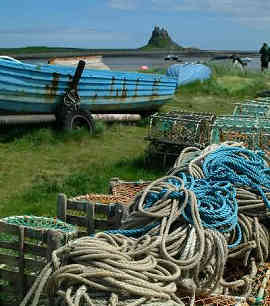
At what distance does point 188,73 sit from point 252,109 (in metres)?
10.2

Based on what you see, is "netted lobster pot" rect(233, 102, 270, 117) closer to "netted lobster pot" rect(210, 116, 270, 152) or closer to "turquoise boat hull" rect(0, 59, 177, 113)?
"netted lobster pot" rect(210, 116, 270, 152)

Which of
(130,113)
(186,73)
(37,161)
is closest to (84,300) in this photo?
(37,161)

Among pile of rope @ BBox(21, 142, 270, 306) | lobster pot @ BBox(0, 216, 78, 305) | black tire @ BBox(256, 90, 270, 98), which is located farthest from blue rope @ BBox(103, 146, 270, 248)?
black tire @ BBox(256, 90, 270, 98)

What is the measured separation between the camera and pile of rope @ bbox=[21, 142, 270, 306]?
2682 mm

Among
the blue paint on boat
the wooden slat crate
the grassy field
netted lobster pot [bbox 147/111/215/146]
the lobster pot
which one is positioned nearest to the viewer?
the lobster pot

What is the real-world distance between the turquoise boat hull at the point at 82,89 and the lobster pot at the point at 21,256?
710 cm

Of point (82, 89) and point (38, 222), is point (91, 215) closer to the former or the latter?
point (38, 222)

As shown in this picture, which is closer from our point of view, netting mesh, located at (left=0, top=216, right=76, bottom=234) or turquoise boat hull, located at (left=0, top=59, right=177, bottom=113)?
netting mesh, located at (left=0, top=216, right=76, bottom=234)

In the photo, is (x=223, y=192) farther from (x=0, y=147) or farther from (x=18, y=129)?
(x=18, y=129)

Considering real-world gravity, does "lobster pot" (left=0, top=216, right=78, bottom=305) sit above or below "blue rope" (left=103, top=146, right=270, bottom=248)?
below

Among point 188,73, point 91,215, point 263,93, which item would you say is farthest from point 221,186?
point 188,73

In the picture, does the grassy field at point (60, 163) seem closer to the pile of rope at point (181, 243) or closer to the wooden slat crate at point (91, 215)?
the wooden slat crate at point (91, 215)

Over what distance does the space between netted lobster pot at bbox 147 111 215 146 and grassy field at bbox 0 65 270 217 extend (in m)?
0.59

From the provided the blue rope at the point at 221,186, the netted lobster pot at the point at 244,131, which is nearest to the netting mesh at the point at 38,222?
the blue rope at the point at 221,186
